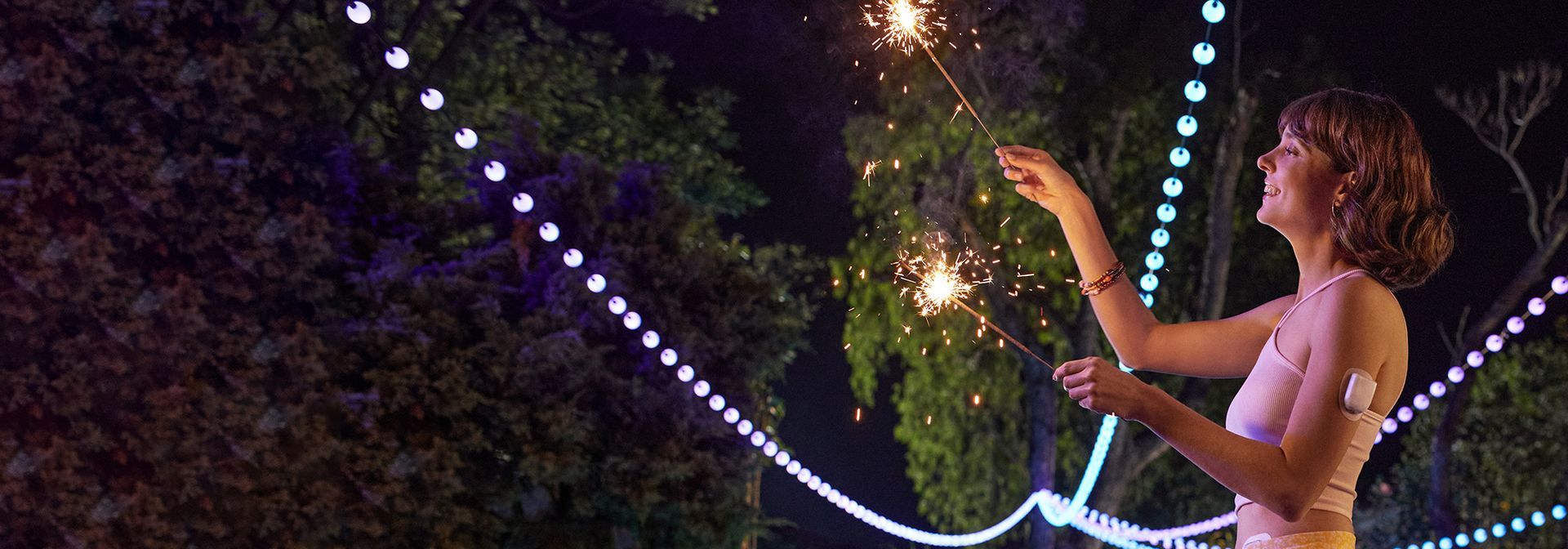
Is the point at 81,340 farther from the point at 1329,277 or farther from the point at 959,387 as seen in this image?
the point at 959,387

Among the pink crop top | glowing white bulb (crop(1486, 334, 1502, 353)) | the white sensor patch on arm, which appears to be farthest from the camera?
glowing white bulb (crop(1486, 334, 1502, 353))

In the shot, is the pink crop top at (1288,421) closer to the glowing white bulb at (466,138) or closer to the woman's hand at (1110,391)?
the woman's hand at (1110,391)

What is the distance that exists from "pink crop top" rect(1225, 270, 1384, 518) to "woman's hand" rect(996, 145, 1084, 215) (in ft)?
1.55

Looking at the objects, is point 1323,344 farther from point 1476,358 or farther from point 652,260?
point 1476,358

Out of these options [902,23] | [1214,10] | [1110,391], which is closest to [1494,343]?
[1214,10]

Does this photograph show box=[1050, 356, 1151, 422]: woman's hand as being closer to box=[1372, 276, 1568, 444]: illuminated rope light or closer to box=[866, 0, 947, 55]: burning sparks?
box=[866, 0, 947, 55]: burning sparks

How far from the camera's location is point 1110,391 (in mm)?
1437

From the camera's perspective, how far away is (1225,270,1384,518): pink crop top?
5.02ft

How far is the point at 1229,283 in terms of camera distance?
699 centimetres

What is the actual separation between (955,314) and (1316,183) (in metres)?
4.95

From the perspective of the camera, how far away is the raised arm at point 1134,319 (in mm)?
1858

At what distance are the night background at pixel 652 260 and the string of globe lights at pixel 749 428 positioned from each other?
55 millimetres

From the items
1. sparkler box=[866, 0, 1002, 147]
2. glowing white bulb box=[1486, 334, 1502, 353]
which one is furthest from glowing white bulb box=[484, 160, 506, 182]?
glowing white bulb box=[1486, 334, 1502, 353]

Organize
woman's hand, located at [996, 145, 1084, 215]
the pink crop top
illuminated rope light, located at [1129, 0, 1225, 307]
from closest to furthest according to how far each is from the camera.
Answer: the pink crop top, woman's hand, located at [996, 145, 1084, 215], illuminated rope light, located at [1129, 0, 1225, 307]
